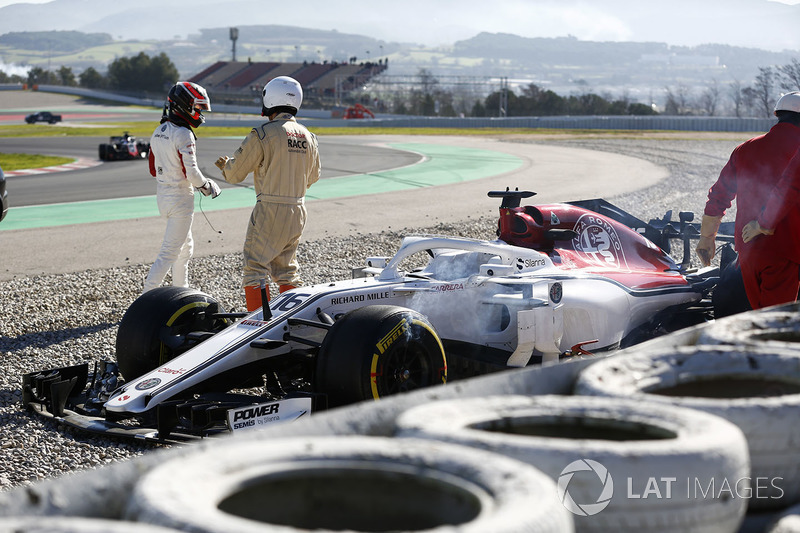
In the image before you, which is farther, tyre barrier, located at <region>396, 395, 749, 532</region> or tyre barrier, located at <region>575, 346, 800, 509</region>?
tyre barrier, located at <region>575, 346, 800, 509</region>

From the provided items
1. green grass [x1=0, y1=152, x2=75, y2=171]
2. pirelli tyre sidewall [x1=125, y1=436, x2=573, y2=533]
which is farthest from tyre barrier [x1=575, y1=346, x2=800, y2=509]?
green grass [x1=0, y1=152, x2=75, y2=171]

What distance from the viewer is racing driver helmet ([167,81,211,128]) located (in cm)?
730

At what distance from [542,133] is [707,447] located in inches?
1373

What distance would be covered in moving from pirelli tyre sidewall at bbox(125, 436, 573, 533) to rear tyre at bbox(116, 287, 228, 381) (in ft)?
11.8

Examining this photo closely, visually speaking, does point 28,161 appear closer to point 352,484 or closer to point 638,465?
point 352,484

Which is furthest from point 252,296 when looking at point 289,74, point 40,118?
point 289,74

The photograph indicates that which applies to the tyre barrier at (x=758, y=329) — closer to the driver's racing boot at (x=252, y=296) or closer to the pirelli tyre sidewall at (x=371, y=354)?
the pirelli tyre sidewall at (x=371, y=354)

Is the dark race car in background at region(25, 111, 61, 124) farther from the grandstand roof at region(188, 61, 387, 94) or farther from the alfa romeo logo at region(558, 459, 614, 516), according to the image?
the alfa romeo logo at region(558, 459, 614, 516)

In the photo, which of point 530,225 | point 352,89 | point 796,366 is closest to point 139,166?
point 530,225

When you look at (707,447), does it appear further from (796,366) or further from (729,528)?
(796,366)

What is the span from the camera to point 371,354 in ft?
14.4

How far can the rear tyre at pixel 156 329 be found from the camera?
210 inches

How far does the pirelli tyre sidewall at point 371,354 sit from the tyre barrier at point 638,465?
2.25 metres

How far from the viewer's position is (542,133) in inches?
1414
